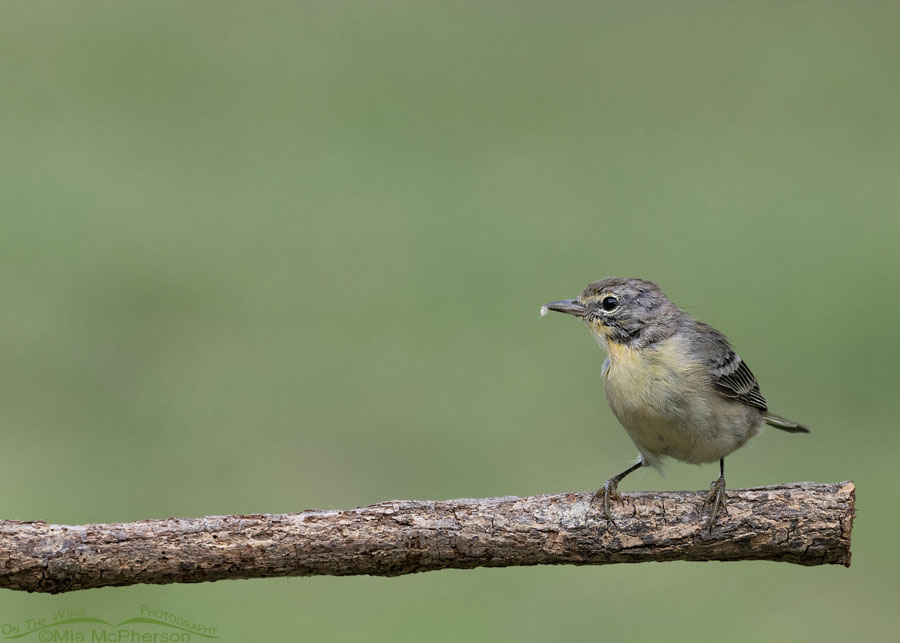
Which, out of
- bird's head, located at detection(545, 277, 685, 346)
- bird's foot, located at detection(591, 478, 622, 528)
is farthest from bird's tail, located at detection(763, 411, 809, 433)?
bird's foot, located at detection(591, 478, 622, 528)

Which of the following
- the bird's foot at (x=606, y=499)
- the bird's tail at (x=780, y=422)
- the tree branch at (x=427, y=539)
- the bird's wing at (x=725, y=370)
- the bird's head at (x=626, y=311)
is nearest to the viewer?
the tree branch at (x=427, y=539)

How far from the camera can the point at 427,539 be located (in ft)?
14.3

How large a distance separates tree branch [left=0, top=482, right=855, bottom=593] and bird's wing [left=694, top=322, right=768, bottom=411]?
97 centimetres

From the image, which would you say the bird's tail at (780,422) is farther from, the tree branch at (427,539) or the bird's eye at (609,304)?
the tree branch at (427,539)

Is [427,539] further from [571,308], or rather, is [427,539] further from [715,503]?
[571,308]

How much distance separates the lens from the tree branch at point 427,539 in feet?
13.9

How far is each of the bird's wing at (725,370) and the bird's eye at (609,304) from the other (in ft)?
1.35

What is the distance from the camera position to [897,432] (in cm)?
1045

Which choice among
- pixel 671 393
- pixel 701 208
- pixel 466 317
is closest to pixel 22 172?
pixel 466 317

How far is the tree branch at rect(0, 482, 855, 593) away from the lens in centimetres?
423

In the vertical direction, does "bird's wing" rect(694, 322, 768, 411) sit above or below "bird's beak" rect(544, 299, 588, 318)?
below

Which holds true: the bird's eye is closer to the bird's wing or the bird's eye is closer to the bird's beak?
the bird's beak

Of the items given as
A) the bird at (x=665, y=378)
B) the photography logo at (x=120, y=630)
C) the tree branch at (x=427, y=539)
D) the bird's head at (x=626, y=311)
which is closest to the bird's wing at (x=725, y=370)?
the bird at (x=665, y=378)

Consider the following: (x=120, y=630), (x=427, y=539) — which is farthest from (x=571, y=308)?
(x=120, y=630)
